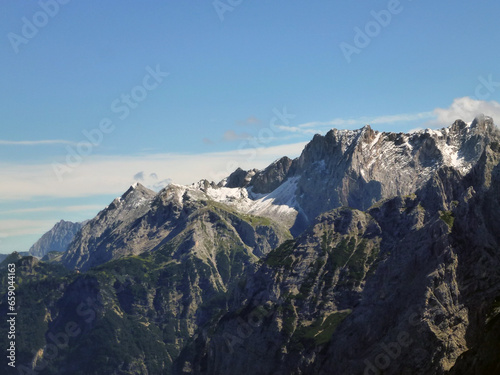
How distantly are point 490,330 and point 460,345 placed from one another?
5450 centimetres

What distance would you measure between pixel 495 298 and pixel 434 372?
92.2ft

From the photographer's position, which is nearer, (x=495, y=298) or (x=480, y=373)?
(x=480, y=373)

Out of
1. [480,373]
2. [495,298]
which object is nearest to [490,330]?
[480,373]

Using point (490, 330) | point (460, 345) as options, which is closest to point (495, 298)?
point (460, 345)

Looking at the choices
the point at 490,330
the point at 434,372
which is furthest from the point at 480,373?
the point at 434,372

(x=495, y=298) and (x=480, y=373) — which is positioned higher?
(x=495, y=298)

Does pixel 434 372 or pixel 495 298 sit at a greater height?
pixel 495 298

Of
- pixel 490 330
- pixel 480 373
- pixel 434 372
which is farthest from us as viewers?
pixel 434 372

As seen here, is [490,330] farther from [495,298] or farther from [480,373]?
[495,298]

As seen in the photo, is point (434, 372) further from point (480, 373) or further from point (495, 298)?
point (480, 373)

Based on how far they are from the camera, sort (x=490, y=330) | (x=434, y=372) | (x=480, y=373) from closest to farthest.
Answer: (x=480, y=373) → (x=490, y=330) → (x=434, y=372)

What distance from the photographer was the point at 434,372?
196 metres

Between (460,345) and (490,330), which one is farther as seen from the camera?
(460,345)

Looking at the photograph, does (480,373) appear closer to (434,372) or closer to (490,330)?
(490,330)
